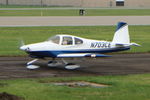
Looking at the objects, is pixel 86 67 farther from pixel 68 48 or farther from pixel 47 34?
pixel 47 34

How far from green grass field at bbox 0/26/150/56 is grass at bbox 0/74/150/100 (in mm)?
9986

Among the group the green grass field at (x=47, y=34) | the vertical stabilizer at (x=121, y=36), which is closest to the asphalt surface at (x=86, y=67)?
the vertical stabilizer at (x=121, y=36)

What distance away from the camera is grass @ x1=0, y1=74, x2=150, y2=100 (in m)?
15.7

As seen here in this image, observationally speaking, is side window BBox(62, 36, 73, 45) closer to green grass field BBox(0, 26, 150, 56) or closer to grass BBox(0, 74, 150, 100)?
grass BBox(0, 74, 150, 100)

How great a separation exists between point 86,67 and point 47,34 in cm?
1664

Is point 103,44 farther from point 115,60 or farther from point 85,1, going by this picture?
point 85,1

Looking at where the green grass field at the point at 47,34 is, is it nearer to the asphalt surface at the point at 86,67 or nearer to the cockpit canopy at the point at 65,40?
the asphalt surface at the point at 86,67

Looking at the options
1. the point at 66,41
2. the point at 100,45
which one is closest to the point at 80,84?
the point at 66,41

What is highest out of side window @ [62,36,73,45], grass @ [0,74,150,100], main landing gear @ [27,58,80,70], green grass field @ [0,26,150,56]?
side window @ [62,36,73,45]

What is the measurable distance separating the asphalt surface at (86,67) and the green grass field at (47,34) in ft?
10.0

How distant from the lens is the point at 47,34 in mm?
40344

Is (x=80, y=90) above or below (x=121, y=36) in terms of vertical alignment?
below

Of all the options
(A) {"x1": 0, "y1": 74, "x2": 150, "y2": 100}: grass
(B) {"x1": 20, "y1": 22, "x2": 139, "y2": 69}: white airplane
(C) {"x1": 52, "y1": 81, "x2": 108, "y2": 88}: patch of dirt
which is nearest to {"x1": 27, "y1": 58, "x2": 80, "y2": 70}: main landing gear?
(B) {"x1": 20, "y1": 22, "x2": 139, "y2": 69}: white airplane

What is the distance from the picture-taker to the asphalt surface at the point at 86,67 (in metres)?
21.6
